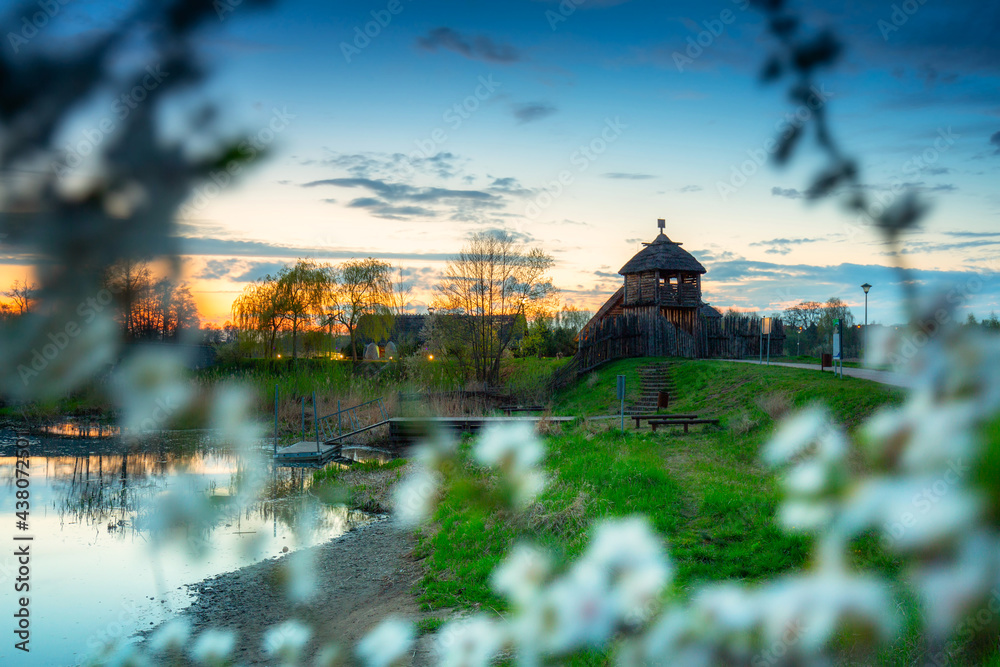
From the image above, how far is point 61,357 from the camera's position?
2.60ft

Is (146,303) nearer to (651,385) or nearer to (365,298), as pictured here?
(651,385)

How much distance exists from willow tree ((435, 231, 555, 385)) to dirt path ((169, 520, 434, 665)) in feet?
81.0

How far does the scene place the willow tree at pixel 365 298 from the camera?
163 ft

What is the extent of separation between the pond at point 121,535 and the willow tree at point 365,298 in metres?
27.6

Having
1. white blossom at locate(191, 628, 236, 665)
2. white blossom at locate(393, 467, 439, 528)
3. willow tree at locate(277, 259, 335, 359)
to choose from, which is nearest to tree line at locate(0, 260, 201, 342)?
white blossom at locate(191, 628, 236, 665)

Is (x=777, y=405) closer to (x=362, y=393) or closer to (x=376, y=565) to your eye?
(x=376, y=565)

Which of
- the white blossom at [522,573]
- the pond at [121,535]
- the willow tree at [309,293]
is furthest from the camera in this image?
the willow tree at [309,293]

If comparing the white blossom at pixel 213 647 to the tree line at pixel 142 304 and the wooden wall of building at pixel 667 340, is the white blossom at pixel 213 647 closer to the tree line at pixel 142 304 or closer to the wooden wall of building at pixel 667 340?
the tree line at pixel 142 304

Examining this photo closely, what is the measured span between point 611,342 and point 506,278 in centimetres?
707

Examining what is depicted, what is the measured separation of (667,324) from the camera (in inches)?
1451

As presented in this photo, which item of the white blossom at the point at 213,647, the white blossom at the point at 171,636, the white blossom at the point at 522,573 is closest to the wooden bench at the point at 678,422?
the white blossom at the point at 522,573

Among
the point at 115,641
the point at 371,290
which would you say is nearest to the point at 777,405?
the point at 115,641

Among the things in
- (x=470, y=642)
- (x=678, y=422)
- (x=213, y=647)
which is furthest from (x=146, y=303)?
(x=678, y=422)

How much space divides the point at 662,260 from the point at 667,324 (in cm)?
600
